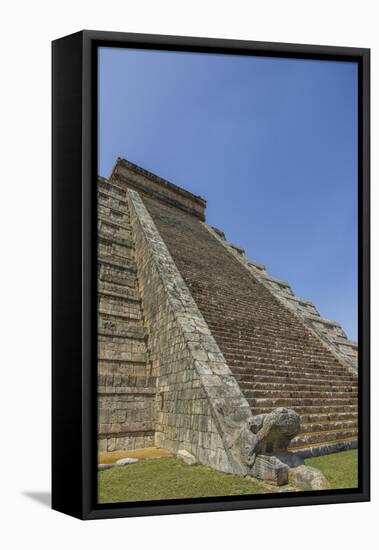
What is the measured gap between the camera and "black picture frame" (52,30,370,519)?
6.26 meters

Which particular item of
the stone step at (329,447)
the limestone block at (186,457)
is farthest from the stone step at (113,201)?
the stone step at (329,447)

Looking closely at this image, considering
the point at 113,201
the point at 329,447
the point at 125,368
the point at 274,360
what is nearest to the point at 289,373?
the point at 274,360

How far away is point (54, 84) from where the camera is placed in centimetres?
683

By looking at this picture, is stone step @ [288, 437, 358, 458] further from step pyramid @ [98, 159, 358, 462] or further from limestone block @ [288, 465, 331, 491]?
limestone block @ [288, 465, 331, 491]

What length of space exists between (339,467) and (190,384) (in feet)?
6.93

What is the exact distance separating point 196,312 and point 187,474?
2.81 m

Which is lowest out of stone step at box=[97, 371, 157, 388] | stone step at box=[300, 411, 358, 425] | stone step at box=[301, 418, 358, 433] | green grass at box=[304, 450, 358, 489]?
green grass at box=[304, 450, 358, 489]

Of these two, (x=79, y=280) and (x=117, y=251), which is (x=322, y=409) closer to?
(x=117, y=251)

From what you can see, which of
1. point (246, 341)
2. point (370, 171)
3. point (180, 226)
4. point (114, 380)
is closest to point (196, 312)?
point (246, 341)

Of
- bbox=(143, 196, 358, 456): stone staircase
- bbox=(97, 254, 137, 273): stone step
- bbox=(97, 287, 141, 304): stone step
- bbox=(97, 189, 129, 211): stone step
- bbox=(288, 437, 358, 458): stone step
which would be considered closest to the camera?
bbox=(288, 437, 358, 458): stone step

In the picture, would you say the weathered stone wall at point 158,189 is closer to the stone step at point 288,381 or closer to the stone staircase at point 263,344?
the stone staircase at point 263,344

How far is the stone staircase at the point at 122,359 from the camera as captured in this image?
24.5 ft

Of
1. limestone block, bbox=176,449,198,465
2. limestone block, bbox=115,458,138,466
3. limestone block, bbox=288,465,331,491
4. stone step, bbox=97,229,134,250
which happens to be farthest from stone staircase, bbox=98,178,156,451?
limestone block, bbox=288,465,331,491

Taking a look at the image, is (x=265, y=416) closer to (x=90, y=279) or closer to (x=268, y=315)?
(x=90, y=279)
